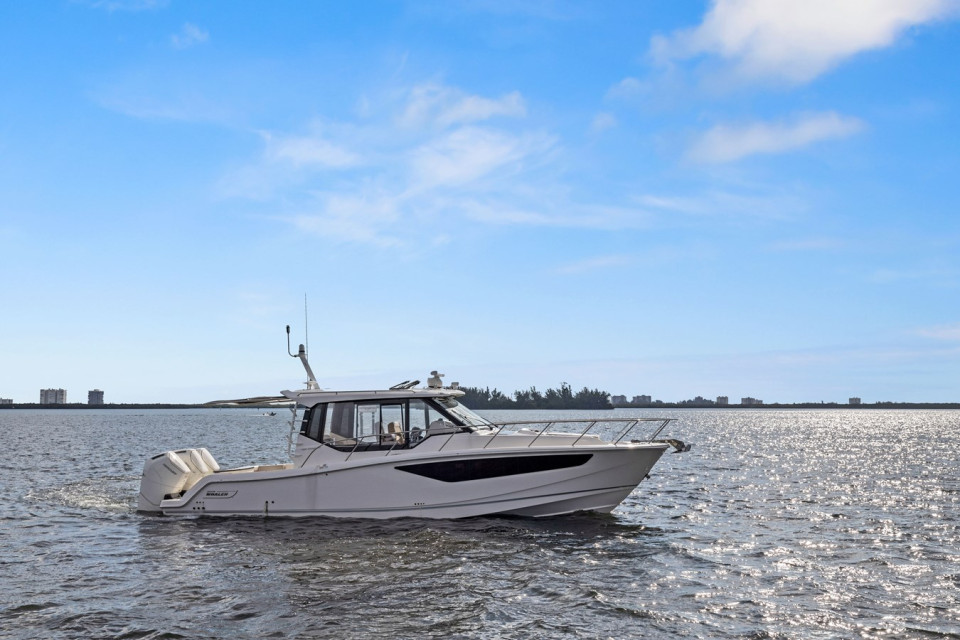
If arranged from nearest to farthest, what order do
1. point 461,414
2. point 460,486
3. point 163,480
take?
point 460,486 < point 461,414 < point 163,480

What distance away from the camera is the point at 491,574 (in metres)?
11.7

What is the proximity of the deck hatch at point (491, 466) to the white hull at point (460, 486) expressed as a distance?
5 centimetres

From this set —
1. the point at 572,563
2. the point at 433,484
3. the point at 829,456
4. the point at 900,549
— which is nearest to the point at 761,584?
the point at 572,563

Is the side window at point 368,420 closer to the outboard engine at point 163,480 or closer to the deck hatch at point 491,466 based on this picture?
the deck hatch at point 491,466

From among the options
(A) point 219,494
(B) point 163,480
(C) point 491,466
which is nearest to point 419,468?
(C) point 491,466

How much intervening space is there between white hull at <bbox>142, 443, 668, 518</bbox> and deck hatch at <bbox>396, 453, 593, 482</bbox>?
0.15 feet

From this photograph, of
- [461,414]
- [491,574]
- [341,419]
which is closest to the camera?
[491,574]

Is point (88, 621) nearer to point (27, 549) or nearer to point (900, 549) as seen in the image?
point (27, 549)

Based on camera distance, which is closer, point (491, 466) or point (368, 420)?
point (491, 466)

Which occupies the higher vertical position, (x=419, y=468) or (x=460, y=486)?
(x=419, y=468)

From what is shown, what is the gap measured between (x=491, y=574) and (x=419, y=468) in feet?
13.5

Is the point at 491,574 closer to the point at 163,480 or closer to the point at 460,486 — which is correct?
the point at 460,486

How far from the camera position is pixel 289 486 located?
52.4ft

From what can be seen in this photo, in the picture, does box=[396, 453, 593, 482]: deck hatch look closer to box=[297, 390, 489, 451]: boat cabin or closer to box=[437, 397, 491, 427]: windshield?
box=[297, 390, 489, 451]: boat cabin
